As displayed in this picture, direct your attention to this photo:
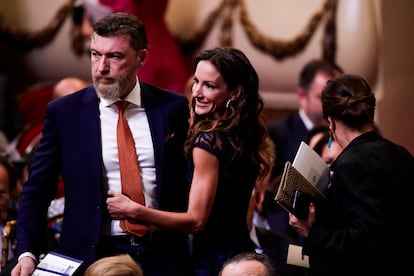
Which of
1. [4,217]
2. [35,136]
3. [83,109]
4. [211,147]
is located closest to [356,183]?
[211,147]

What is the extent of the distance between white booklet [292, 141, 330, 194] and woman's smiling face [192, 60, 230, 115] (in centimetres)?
30

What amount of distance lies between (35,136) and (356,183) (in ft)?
8.69

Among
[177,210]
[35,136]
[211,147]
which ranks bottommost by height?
[35,136]

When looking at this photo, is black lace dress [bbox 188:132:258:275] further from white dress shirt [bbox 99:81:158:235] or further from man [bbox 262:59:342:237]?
man [bbox 262:59:342:237]

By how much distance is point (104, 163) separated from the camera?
3.00 metres

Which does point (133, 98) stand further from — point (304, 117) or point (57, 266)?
point (304, 117)

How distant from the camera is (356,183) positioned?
289cm

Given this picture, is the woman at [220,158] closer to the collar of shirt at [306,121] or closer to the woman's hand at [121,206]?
the woman's hand at [121,206]

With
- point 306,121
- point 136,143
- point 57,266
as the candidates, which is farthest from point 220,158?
point 306,121

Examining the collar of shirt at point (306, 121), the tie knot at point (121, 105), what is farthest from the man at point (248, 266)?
the collar of shirt at point (306, 121)

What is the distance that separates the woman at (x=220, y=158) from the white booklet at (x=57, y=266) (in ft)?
0.67

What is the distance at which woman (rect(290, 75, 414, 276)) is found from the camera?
2885mm

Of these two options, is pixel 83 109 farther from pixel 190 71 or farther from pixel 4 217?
pixel 190 71

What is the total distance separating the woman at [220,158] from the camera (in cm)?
293
